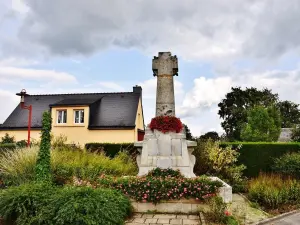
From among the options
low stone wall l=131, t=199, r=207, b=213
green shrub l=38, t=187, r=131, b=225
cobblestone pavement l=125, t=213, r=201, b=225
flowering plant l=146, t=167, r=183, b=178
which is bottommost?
cobblestone pavement l=125, t=213, r=201, b=225

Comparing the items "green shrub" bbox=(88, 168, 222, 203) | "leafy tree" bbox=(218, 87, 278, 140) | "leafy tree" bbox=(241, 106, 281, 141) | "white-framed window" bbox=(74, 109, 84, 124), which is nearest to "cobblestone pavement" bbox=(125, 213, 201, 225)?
"green shrub" bbox=(88, 168, 222, 203)

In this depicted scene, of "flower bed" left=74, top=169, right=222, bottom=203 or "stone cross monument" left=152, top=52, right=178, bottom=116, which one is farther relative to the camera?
"stone cross monument" left=152, top=52, right=178, bottom=116

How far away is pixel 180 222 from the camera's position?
6715mm

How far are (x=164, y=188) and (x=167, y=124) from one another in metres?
2.70

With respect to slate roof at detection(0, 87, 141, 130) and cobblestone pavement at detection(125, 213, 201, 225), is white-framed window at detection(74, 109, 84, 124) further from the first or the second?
cobblestone pavement at detection(125, 213, 201, 225)

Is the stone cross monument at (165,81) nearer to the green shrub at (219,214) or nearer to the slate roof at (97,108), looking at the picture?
the green shrub at (219,214)

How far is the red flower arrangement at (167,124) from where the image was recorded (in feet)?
32.7

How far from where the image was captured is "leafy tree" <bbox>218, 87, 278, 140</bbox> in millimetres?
42406

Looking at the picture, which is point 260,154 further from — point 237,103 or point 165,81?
point 237,103

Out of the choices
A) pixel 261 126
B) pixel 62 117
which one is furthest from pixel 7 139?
pixel 261 126

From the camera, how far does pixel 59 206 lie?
5746 millimetres

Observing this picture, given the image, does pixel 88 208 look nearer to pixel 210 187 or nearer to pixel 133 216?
pixel 133 216

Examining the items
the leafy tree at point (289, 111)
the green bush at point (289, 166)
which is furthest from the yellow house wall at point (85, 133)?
the leafy tree at point (289, 111)

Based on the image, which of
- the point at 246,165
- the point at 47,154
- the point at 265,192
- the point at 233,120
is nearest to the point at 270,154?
the point at 246,165
